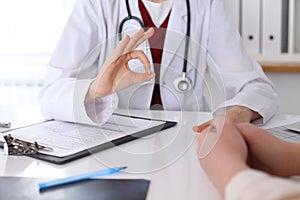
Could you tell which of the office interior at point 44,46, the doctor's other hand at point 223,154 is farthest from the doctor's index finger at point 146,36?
the office interior at point 44,46

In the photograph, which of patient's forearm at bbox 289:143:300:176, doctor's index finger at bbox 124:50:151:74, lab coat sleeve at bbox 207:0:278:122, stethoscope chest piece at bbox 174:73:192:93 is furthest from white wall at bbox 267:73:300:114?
patient's forearm at bbox 289:143:300:176

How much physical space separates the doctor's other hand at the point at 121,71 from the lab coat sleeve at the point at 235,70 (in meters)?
0.23

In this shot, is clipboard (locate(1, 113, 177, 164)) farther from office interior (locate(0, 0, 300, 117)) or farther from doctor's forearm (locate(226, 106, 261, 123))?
office interior (locate(0, 0, 300, 117))

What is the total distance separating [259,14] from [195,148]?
49.2 inches

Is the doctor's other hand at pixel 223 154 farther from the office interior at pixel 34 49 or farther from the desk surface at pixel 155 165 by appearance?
the office interior at pixel 34 49

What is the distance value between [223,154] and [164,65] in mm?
324

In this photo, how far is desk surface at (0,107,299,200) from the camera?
0.64m

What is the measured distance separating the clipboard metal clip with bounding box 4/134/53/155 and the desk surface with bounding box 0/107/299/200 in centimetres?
2

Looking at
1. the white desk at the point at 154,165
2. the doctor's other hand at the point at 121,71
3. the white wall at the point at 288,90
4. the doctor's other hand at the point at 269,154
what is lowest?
the white wall at the point at 288,90

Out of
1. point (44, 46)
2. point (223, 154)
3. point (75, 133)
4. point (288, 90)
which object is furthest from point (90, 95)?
point (44, 46)

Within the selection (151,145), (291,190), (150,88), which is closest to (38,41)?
(150,88)

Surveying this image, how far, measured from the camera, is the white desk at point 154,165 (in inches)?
25.0

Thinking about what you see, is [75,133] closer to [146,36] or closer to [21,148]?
[21,148]

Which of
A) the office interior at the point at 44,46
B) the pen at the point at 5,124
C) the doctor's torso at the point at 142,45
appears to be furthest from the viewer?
the office interior at the point at 44,46
